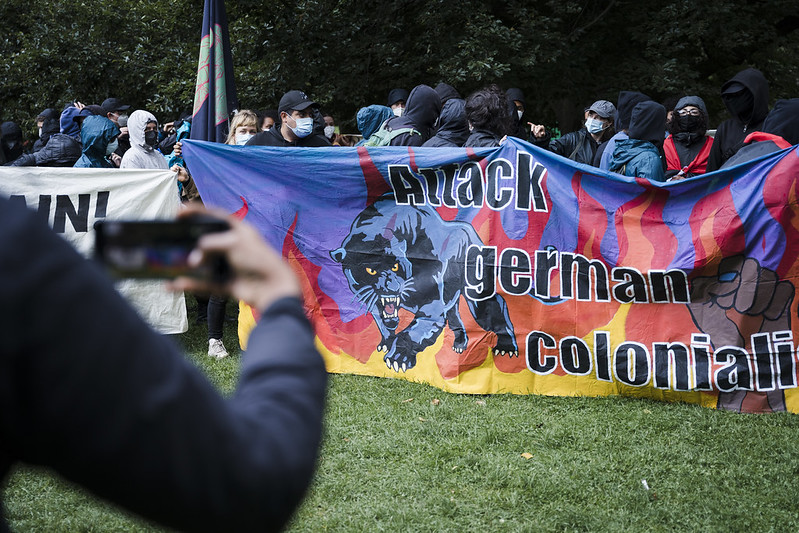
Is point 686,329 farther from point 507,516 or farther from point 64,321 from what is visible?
point 64,321

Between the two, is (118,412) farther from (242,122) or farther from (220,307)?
(242,122)

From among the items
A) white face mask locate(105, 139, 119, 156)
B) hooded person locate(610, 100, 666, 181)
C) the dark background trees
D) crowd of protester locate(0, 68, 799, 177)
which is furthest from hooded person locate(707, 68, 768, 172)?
the dark background trees

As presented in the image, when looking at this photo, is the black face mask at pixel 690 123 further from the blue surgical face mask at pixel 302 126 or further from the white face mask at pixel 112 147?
the white face mask at pixel 112 147

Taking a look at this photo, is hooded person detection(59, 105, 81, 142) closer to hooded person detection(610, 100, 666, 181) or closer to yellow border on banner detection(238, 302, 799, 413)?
yellow border on banner detection(238, 302, 799, 413)

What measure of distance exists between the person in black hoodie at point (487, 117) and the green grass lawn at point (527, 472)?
203cm

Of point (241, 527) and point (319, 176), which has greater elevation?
point (241, 527)

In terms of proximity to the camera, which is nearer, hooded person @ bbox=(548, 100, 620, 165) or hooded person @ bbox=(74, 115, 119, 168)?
hooded person @ bbox=(548, 100, 620, 165)

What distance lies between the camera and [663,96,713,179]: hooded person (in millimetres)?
6724

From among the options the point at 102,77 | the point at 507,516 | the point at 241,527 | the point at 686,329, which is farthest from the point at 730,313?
the point at 102,77

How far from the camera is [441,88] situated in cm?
908

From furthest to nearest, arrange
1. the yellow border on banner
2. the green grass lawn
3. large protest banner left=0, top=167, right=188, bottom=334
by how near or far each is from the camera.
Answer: large protest banner left=0, top=167, right=188, bottom=334, the yellow border on banner, the green grass lawn

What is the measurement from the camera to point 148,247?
0.94 m

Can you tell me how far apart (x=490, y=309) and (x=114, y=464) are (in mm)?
4754

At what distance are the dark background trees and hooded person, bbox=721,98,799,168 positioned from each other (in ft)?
24.5
